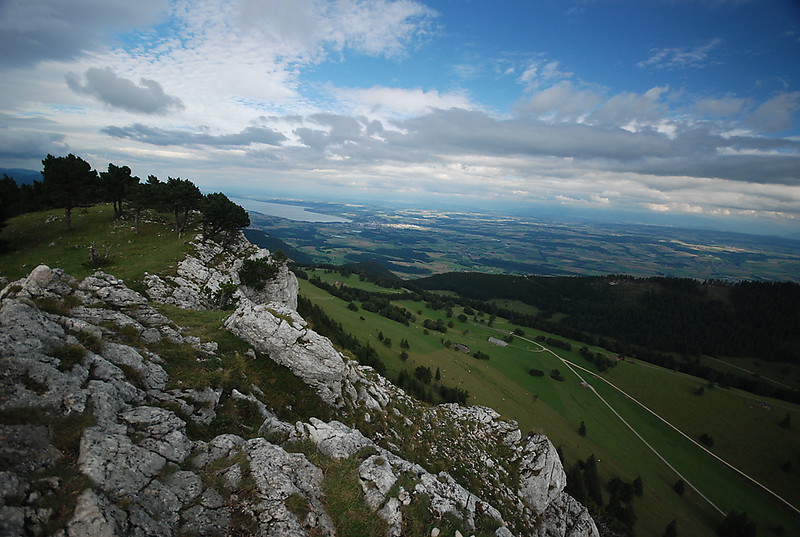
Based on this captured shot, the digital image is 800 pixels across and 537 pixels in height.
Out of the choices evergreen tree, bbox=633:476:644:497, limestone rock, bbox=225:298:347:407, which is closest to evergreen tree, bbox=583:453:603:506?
evergreen tree, bbox=633:476:644:497

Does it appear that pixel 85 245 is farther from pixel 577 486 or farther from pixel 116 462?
pixel 577 486

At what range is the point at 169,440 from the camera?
11164 millimetres

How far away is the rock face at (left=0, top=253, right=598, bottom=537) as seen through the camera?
7.89m

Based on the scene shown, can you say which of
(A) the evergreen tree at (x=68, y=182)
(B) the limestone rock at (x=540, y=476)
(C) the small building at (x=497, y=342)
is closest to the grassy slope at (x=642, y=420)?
(C) the small building at (x=497, y=342)

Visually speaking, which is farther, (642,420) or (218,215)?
(642,420)

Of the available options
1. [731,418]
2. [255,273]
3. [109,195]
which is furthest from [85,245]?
[731,418]

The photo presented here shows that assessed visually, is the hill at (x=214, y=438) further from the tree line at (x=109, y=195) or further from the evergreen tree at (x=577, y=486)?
the evergreen tree at (x=577, y=486)

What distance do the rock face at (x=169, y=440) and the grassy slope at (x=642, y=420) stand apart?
2178 inches

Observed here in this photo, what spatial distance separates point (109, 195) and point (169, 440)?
5535cm

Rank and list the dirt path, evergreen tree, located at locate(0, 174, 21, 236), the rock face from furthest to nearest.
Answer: the dirt path < evergreen tree, located at locate(0, 174, 21, 236) < the rock face

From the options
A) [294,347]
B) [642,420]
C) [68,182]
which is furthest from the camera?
[642,420]

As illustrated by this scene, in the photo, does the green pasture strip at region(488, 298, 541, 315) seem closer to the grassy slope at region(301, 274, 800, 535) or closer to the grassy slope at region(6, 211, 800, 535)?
the grassy slope at region(6, 211, 800, 535)

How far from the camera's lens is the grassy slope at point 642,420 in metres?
62.4

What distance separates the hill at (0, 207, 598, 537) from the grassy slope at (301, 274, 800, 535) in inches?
2011
